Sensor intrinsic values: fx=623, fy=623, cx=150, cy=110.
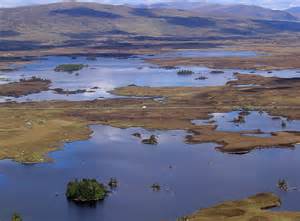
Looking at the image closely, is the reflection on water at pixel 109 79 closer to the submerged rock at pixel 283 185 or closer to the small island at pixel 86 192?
the small island at pixel 86 192

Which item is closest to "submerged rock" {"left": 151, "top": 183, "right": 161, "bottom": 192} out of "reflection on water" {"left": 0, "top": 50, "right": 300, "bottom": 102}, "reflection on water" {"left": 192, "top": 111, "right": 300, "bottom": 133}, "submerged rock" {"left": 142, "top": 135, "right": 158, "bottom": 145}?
"submerged rock" {"left": 142, "top": 135, "right": 158, "bottom": 145}

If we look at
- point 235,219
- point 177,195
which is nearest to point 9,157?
point 177,195

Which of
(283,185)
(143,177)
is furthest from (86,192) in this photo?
(283,185)

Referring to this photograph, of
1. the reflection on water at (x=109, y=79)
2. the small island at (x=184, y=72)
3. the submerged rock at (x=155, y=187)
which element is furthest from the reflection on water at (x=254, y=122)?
the small island at (x=184, y=72)

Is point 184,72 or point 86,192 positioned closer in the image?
point 86,192

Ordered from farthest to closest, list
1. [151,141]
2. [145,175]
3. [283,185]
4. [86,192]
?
[151,141] < [145,175] < [283,185] < [86,192]

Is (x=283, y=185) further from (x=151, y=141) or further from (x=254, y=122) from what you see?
(x=254, y=122)
